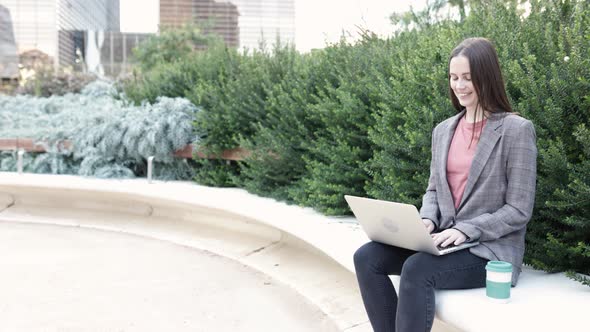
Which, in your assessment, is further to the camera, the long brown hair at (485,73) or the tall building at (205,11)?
the tall building at (205,11)

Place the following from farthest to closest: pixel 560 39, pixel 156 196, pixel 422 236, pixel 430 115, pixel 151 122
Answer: pixel 151 122, pixel 156 196, pixel 430 115, pixel 560 39, pixel 422 236

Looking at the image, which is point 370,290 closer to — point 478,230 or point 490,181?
point 478,230

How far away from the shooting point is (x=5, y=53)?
44500 mm

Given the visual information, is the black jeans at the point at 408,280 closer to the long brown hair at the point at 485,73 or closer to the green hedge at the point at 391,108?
the green hedge at the point at 391,108

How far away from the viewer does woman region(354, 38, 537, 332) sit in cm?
194

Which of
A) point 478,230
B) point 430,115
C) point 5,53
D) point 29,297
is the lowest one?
point 29,297

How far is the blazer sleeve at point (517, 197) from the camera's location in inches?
77.0

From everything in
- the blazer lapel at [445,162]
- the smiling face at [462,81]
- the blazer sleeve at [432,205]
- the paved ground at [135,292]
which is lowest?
the paved ground at [135,292]

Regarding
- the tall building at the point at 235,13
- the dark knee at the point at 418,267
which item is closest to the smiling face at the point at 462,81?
the dark knee at the point at 418,267

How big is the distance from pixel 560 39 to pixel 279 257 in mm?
2335

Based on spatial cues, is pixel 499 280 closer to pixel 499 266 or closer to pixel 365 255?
pixel 499 266

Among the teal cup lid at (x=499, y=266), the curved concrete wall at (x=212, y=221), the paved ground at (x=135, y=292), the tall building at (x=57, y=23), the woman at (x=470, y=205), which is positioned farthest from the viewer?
the tall building at (x=57, y=23)

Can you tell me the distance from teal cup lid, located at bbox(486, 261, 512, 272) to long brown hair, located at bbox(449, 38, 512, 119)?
56 cm

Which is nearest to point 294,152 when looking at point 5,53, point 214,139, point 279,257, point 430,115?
point 279,257
